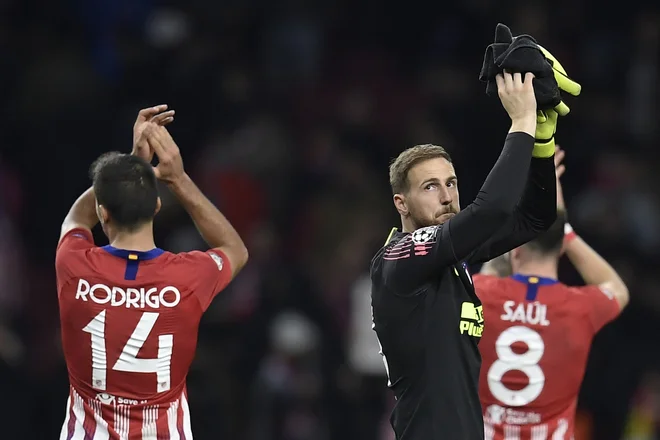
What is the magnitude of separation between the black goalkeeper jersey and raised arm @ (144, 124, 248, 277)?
1026mm

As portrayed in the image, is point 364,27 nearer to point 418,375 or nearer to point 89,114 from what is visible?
point 89,114

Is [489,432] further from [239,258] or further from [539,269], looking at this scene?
[239,258]

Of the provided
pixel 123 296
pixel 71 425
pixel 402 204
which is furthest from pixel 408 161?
pixel 71 425

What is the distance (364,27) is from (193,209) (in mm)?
7509

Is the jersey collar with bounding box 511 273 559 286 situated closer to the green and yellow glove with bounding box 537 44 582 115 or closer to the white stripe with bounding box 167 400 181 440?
the green and yellow glove with bounding box 537 44 582 115

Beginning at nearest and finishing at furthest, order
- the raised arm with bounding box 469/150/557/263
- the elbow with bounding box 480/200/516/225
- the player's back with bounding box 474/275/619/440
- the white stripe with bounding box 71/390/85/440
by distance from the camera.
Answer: the elbow with bounding box 480/200/516/225
the raised arm with bounding box 469/150/557/263
the white stripe with bounding box 71/390/85/440
the player's back with bounding box 474/275/619/440

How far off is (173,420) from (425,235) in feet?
5.01

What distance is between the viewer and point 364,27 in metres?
13.0

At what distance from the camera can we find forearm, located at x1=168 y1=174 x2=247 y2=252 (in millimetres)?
5820

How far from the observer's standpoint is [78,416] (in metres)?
5.44

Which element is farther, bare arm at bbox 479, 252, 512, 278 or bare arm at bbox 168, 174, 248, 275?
bare arm at bbox 479, 252, 512, 278

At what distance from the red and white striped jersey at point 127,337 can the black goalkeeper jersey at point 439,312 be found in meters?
0.96

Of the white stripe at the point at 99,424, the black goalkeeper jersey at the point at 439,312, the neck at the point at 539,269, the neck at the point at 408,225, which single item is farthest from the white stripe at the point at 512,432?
the white stripe at the point at 99,424

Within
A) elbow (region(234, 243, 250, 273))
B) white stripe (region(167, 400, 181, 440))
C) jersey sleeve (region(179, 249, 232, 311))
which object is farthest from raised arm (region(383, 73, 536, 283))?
white stripe (region(167, 400, 181, 440))
